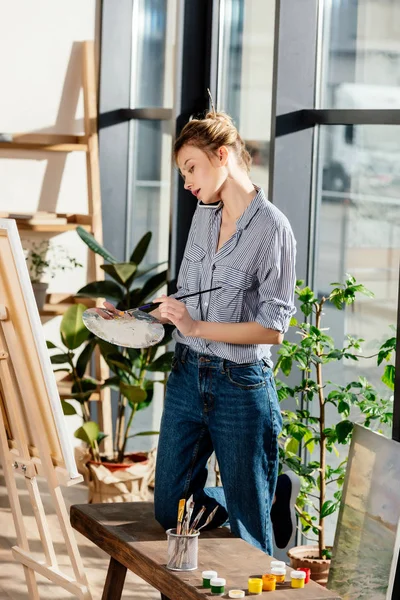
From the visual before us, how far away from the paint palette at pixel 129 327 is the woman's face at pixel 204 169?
0.36 metres

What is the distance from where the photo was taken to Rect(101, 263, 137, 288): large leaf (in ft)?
13.9

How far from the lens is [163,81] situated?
4848 mm

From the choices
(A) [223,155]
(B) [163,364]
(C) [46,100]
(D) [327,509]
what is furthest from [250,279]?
(C) [46,100]

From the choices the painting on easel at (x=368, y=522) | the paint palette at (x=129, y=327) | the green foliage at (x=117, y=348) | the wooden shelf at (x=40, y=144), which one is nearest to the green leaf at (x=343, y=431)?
the painting on easel at (x=368, y=522)

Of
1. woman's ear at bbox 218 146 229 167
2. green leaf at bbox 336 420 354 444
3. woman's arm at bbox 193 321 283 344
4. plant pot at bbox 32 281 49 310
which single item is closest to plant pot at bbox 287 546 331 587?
green leaf at bbox 336 420 354 444

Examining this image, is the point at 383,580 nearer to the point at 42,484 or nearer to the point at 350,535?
the point at 350,535

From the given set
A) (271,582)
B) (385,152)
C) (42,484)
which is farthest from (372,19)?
(42,484)

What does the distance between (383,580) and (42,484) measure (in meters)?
2.52

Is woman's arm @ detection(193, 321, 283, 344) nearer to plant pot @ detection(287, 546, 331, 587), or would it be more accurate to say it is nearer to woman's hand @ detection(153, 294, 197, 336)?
woman's hand @ detection(153, 294, 197, 336)

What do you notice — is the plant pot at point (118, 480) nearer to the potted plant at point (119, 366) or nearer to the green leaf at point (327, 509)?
the potted plant at point (119, 366)

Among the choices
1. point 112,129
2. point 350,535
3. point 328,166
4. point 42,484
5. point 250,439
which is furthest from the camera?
point 112,129

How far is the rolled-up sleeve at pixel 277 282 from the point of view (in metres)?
2.51

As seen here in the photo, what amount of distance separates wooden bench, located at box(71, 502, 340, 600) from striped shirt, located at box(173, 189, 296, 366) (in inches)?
18.6

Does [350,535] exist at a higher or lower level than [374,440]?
lower
